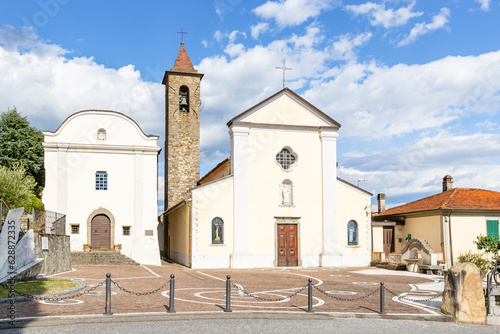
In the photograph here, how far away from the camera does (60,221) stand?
24.3 m

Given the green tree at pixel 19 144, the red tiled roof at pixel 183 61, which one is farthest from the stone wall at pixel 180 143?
the green tree at pixel 19 144

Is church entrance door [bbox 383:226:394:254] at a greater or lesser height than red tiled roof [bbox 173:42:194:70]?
lesser

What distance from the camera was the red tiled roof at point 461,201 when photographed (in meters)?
28.4

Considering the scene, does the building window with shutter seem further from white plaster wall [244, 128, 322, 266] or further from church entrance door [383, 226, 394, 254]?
church entrance door [383, 226, 394, 254]

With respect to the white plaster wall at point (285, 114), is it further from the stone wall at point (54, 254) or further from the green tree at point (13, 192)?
the green tree at point (13, 192)

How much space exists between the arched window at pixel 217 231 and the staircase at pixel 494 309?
1605cm

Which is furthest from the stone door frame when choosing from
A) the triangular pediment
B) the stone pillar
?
the stone pillar

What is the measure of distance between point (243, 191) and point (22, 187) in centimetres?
1268

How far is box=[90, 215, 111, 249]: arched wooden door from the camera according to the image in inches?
1065

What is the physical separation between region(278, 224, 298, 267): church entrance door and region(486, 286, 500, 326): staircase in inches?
622

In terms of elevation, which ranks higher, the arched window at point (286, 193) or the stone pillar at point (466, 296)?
the arched window at point (286, 193)

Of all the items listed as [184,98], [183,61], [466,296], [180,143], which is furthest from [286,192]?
[466,296]

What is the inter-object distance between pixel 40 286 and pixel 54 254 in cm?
583

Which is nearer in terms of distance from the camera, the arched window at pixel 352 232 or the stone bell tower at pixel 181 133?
the arched window at pixel 352 232
